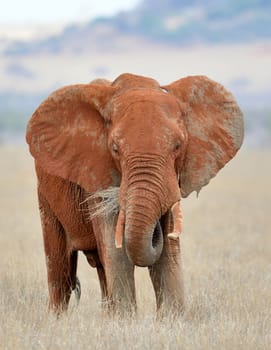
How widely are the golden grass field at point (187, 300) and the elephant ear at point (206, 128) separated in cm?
104

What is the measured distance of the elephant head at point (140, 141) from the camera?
6.50m

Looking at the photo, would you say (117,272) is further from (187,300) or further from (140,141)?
(187,300)

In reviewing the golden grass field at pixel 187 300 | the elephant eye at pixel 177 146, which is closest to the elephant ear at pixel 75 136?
the elephant eye at pixel 177 146

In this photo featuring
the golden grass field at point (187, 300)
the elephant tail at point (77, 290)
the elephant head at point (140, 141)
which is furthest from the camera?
the elephant tail at point (77, 290)

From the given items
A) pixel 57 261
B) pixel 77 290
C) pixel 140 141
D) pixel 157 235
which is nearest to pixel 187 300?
pixel 77 290

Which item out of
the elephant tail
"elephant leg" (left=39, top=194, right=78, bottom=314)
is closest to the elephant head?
"elephant leg" (left=39, top=194, right=78, bottom=314)

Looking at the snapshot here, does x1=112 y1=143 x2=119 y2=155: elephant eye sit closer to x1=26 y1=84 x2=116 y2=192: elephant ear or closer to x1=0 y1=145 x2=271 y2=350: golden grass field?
x1=26 y1=84 x2=116 y2=192: elephant ear

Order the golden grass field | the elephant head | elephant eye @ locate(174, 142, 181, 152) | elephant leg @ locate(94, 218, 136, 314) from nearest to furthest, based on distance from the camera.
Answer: the golden grass field, the elephant head, elephant eye @ locate(174, 142, 181, 152), elephant leg @ locate(94, 218, 136, 314)

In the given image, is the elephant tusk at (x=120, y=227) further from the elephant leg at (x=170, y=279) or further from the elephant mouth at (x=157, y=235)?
the elephant leg at (x=170, y=279)

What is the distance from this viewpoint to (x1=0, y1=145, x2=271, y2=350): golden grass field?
6395mm

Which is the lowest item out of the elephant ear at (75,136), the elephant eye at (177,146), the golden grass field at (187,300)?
the golden grass field at (187,300)

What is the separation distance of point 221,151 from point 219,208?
14.7 m

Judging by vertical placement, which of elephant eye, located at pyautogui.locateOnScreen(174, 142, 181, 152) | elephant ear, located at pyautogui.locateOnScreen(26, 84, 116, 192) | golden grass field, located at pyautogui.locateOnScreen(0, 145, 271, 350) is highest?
elephant ear, located at pyautogui.locateOnScreen(26, 84, 116, 192)

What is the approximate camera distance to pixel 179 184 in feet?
23.5
